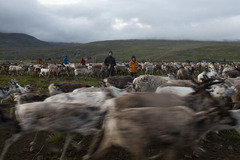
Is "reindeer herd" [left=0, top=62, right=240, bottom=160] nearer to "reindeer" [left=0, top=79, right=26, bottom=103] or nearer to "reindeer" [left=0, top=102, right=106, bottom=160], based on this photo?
"reindeer" [left=0, top=102, right=106, bottom=160]

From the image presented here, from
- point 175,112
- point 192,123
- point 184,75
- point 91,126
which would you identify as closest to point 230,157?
point 192,123

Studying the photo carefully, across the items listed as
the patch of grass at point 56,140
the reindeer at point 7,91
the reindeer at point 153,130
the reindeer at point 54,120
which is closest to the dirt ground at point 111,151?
the patch of grass at point 56,140

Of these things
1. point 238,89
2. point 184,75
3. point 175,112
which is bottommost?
point 184,75

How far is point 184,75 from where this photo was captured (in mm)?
12953

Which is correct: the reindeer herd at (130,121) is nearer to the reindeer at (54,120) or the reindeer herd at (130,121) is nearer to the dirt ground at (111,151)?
the reindeer at (54,120)

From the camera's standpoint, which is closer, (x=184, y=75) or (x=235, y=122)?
(x=235, y=122)

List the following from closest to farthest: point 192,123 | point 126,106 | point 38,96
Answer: point 192,123, point 126,106, point 38,96

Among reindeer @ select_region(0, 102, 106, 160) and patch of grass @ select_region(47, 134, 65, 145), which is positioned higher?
reindeer @ select_region(0, 102, 106, 160)

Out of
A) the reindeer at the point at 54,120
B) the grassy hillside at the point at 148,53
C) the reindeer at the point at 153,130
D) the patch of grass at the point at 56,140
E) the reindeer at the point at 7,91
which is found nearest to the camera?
the reindeer at the point at 153,130

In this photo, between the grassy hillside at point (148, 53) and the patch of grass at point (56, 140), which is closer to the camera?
the patch of grass at point (56, 140)

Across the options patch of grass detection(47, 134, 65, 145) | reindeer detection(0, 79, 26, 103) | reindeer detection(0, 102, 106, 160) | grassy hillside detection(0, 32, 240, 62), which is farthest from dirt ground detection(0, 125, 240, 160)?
grassy hillside detection(0, 32, 240, 62)

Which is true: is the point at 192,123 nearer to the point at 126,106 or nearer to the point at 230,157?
the point at 126,106

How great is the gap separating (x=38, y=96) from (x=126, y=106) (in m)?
3.08

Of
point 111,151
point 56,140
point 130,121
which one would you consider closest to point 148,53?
point 56,140
